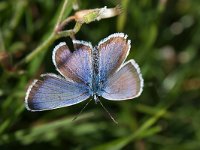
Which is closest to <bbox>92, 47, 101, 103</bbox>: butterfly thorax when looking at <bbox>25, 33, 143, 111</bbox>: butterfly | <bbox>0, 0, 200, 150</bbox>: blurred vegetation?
<bbox>25, 33, 143, 111</bbox>: butterfly

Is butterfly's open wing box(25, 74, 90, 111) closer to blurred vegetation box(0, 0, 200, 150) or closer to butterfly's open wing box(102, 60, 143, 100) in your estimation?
butterfly's open wing box(102, 60, 143, 100)

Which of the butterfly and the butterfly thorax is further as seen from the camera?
the butterfly thorax

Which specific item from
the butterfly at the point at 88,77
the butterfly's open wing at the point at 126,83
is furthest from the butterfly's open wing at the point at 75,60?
the butterfly's open wing at the point at 126,83

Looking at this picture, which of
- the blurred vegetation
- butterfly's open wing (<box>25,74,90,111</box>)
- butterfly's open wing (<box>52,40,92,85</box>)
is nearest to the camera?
butterfly's open wing (<box>25,74,90,111</box>)

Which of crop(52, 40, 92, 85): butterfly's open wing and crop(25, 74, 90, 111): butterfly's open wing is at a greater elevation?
crop(52, 40, 92, 85): butterfly's open wing

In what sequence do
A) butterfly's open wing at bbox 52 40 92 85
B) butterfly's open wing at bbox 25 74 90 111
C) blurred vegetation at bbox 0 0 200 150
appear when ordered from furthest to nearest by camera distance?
blurred vegetation at bbox 0 0 200 150
butterfly's open wing at bbox 52 40 92 85
butterfly's open wing at bbox 25 74 90 111

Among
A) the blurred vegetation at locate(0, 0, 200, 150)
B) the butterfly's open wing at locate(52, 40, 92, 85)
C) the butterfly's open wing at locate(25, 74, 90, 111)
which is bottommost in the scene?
the butterfly's open wing at locate(25, 74, 90, 111)
